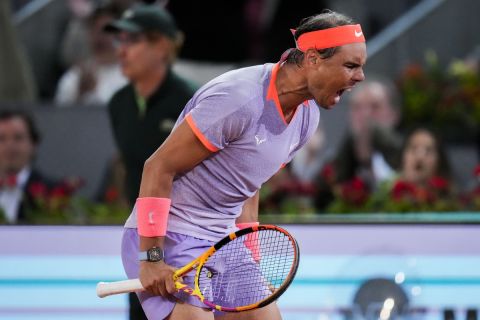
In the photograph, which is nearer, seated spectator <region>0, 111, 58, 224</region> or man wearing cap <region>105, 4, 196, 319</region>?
man wearing cap <region>105, 4, 196, 319</region>

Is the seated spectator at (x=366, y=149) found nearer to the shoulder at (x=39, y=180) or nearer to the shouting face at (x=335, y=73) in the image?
the shoulder at (x=39, y=180)

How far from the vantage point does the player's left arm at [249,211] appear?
4.10 metres

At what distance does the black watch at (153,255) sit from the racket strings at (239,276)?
0.20 meters

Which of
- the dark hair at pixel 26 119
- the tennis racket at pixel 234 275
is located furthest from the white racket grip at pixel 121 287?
the dark hair at pixel 26 119

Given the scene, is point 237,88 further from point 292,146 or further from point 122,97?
point 122,97

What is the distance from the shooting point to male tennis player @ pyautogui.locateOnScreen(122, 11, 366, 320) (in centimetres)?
359

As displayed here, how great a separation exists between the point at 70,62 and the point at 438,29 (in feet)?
9.93

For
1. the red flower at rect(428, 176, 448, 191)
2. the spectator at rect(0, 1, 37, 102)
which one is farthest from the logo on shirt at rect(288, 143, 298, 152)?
the spectator at rect(0, 1, 37, 102)

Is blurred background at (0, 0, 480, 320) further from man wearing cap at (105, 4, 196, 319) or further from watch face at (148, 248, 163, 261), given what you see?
watch face at (148, 248, 163, 261)

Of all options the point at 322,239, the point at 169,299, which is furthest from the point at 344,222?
the point at 169,299

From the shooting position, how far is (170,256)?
3775mm

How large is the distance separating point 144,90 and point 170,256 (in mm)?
1877

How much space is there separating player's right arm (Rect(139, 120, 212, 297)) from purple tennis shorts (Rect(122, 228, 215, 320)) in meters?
0.09

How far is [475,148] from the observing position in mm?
7629
